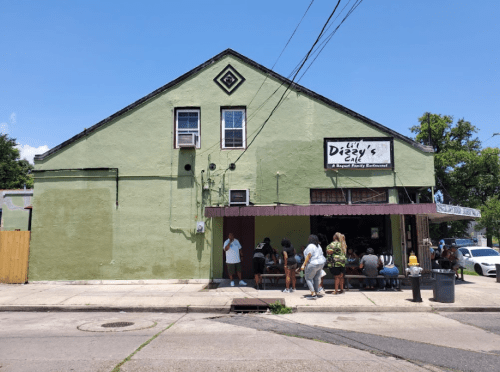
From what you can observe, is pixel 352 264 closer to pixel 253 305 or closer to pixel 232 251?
pixel 232 251

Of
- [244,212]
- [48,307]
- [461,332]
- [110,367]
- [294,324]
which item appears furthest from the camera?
[244,212]

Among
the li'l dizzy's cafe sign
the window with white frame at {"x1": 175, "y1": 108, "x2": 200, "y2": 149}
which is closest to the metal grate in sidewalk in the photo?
the li'l dizzy's cafe sign

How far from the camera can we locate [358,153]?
14281 millimetres

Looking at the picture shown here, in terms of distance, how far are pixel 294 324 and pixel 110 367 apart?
402cm

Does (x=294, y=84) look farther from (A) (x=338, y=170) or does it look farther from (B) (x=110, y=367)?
(B) (x=110, y=367)

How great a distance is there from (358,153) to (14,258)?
41.9 feet

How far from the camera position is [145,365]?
5359mm

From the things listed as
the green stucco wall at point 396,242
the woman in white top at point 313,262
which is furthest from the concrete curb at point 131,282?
the green stucco wall at point 396,242

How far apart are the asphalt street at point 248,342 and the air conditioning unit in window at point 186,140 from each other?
21.8ft

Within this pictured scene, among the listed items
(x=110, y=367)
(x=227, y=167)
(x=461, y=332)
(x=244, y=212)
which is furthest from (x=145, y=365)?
(x=227, y=167)

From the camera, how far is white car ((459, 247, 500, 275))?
17969 millimetres

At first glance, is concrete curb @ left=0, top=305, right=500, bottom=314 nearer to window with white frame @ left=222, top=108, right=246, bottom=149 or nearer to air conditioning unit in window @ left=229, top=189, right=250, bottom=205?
air conditioning unit in window @ left=229, top=189, right=250, bottom=205

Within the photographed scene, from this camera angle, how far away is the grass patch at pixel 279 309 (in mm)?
9567

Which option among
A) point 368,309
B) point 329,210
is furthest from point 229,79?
point 368,309
